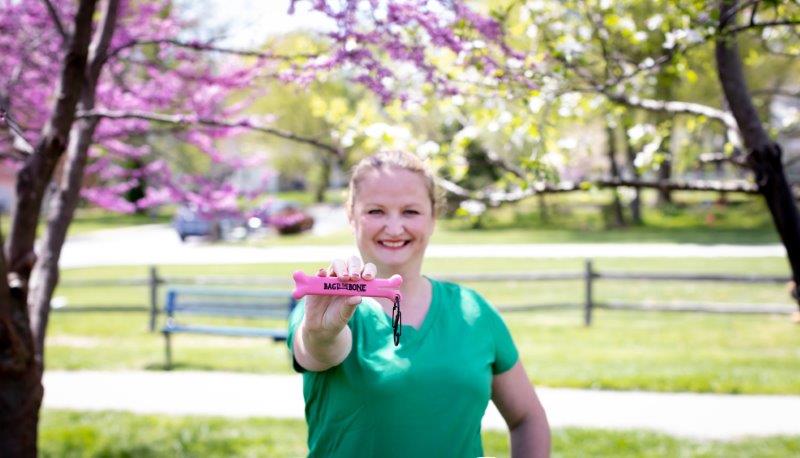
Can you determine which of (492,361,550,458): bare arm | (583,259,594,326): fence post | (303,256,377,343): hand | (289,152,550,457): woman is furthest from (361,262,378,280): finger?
(583,259,594,326): fence post

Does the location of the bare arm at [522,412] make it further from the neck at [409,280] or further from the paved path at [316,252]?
the paved path at [316,252]

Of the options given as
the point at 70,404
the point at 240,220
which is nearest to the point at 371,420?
the point at 240,220

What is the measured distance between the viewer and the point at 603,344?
10578mm

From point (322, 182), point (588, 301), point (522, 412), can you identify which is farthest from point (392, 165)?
point (322, 182)

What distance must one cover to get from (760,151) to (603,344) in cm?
737

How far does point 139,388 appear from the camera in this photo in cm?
810

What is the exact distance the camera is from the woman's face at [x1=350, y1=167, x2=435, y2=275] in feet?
7.18

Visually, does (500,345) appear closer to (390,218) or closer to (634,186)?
(390,218)

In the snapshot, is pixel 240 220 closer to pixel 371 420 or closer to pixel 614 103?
pixel 614 103

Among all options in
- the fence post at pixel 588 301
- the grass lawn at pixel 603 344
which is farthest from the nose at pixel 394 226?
the fence post at pixel 588 301

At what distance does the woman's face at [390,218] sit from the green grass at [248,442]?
11.8 ft

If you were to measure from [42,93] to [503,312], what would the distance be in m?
8.11

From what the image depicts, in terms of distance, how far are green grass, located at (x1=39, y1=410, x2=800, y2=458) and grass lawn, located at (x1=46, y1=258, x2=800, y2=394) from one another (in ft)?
6.16

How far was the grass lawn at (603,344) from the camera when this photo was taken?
8.19 metres
